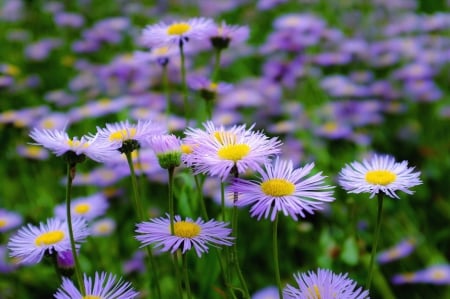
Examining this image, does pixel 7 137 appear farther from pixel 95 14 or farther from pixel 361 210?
pixel 95 14

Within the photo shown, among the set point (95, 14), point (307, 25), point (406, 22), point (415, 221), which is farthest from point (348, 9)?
point (415, 221)

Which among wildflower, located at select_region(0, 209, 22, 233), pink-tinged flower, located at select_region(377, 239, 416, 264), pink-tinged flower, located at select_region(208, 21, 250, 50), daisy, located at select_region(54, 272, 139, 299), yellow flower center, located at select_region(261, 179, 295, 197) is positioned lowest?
daisy, located at select_region(54, 272, 139, 299)

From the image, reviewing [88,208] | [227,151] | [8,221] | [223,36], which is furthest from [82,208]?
[227,151]

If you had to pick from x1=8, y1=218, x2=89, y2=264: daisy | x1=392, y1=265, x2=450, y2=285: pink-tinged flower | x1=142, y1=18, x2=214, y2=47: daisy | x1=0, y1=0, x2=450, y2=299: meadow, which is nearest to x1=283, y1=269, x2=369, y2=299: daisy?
x1=0, y1=0, x2=450, y2=299: meadow

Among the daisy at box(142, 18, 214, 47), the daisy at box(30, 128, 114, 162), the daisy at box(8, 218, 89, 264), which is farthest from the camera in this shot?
the daisy at box(142, 18, 214, 47)

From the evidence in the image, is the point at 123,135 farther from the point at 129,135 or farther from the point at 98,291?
the point at 98,291

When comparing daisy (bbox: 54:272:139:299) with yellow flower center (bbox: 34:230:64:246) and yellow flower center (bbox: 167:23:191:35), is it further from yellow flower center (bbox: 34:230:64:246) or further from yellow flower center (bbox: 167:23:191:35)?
yellow flower center (bbox: 167:23:191:35)

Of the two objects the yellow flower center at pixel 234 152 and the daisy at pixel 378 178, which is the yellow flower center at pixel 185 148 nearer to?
the yellow flower center at pixel 234 152
